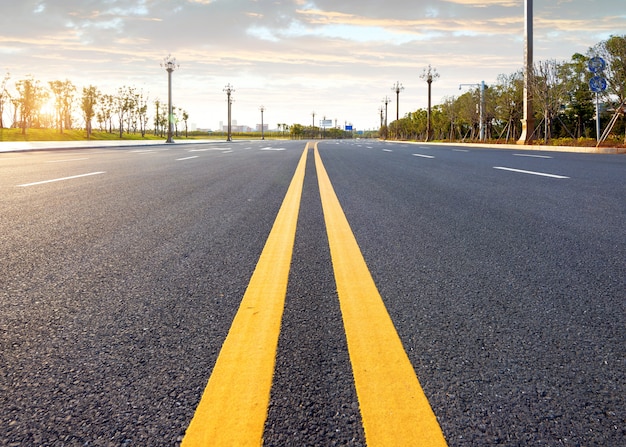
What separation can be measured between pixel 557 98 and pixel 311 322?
3778cm

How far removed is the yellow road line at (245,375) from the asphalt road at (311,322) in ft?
0.13

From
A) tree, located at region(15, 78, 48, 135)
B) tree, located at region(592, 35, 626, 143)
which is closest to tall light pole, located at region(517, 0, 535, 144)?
tree, located at region(592, 35, 626, 143)

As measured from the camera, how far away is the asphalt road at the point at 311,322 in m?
1.35

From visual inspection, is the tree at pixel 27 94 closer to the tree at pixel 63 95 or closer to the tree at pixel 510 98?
the tree at pixel 63 95

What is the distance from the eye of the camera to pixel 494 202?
557cm

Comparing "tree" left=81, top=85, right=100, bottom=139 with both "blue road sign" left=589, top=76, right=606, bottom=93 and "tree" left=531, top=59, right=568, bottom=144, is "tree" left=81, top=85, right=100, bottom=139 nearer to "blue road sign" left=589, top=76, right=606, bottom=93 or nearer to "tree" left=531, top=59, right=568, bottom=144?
"tree" left=531, top=59, right=568, bottom=144

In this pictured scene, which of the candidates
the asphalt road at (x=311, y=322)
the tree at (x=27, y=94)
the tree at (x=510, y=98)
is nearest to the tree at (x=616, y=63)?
the tree at (x=510, y=98)

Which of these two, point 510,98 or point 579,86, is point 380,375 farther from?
→ point 510,98

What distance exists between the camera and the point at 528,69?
3103 centimetres

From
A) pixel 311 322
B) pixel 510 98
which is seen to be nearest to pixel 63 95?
pixel 510 98

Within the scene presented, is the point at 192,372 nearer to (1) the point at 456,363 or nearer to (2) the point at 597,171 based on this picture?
(1) the point at 456,363

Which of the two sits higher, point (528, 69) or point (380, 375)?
point (528, 69)

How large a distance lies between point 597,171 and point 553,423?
9317 mm

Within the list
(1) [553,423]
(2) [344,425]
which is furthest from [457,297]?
(2) [344,425]
